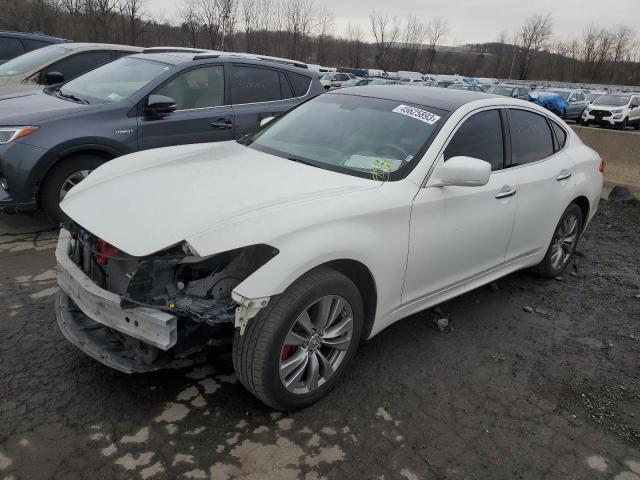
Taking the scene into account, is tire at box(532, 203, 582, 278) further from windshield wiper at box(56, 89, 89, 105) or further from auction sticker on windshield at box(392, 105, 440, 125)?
windshield wiper at box(56, 89, 89, 105)

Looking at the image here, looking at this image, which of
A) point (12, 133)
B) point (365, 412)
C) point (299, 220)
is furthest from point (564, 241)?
Result: point (12, 133)

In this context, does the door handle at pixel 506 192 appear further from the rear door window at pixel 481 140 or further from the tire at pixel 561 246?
the tire at pixel 561 246

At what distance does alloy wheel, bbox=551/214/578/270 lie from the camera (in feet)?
15.3

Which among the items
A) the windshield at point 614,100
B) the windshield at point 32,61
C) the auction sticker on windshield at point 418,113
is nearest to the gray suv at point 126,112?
the windshield at point 32,61

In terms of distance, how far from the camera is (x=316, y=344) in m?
2.68

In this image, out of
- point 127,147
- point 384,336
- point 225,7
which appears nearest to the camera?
point 384,336

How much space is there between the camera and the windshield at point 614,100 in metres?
22.9

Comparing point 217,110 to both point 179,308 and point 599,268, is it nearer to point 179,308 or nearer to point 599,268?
point 179,308

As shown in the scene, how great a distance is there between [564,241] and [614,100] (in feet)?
74.0

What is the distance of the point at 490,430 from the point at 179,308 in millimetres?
1785

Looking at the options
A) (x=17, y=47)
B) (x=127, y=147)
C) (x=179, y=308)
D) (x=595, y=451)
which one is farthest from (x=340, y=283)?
(x=17, y=47)

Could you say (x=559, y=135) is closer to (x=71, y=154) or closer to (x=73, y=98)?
(x=71, y=154)

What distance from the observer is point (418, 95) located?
3.73 metres

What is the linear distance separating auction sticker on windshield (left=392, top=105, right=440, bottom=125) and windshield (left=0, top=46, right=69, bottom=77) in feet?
19.6
